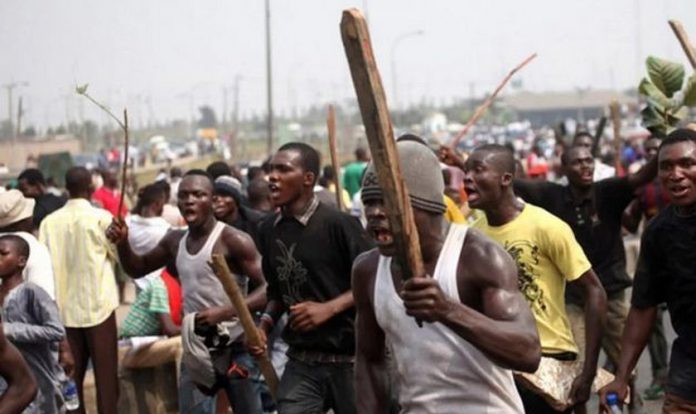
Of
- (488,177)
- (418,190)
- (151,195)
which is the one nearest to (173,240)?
(488,177)

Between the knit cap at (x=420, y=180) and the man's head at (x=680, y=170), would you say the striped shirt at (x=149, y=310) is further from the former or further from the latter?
the knit cap at (x=420, y=180)

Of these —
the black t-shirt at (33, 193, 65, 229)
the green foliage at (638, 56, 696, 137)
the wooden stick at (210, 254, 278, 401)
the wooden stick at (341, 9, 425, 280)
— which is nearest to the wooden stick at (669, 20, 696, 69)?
the green foliage at (638, 56, 696, 137)

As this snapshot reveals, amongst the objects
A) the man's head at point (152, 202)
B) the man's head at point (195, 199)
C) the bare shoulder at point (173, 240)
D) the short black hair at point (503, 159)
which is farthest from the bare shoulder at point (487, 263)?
the man's head at point (152, 202)

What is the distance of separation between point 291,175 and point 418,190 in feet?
9.15

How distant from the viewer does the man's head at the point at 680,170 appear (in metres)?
5.82

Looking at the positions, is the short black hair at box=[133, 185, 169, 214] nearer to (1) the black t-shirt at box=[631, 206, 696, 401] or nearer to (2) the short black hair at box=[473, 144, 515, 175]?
(2) the short black hair at box=[473, 144, 515, 175]

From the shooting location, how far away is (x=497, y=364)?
14.7ft

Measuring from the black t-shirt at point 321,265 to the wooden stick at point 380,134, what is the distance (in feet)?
9.74

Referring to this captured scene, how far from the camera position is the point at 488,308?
14.9ft

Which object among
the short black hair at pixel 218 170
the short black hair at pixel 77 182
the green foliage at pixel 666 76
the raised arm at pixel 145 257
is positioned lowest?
the short black hair at pixel 218 170

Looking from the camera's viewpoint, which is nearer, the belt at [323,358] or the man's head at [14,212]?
the belt at [323,358]

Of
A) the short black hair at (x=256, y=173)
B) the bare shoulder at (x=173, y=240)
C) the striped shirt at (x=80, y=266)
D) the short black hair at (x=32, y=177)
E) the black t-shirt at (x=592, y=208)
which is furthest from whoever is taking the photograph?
the short black hair at (x=256, y=173)

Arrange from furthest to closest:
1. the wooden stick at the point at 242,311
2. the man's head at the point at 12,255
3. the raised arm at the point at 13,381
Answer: the man's head at the point at 12,255 → the wooden stick at the point at 242,311 → the raised arm at the point at 13,381

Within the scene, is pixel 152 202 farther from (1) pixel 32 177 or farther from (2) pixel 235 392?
(2) pixel 235 392
